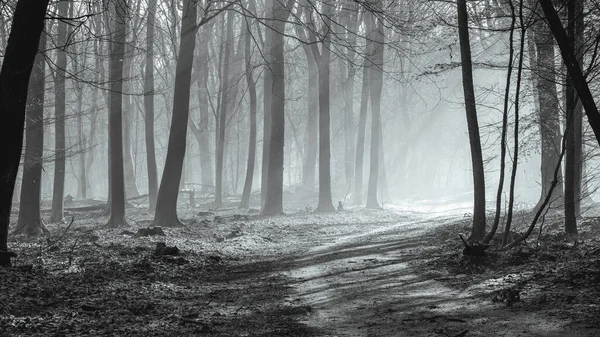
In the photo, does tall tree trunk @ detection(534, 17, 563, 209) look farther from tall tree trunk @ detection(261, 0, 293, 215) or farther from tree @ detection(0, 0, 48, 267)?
tall tree trunk @ detection(261, 0, 293, 215)

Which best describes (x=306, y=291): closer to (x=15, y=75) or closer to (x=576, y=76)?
(x=576, y=76)

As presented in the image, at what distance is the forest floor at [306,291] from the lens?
551 cm

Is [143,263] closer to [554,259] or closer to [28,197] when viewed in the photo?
[554,259]

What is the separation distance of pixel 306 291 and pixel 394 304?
1.49 m

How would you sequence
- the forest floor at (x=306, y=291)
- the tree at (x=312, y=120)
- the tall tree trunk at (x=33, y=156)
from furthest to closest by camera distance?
1. the tree at (x=312, y=120)
2. the tall tree trunk at (x=33, y=156)
3. the forest floor at (x=306, y=291)

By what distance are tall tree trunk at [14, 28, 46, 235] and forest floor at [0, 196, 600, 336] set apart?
4320 mm

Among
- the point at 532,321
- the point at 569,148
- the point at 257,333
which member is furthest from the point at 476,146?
the point at 257,333

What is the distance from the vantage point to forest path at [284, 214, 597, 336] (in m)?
5.24

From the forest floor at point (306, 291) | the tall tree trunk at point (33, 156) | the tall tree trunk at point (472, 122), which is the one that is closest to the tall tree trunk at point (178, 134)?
the tall tree trunk at point (33, 156)

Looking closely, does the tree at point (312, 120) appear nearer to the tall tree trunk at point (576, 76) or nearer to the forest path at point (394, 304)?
the forest path at point (394, 304)

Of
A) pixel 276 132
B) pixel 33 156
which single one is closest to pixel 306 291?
pixel 33 156

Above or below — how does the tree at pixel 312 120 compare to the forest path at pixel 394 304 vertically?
above

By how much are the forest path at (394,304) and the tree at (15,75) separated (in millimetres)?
4215

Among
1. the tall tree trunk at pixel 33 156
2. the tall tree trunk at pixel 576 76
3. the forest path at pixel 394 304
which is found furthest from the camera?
the tall tree trunk at pixel 33 156
